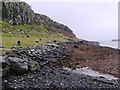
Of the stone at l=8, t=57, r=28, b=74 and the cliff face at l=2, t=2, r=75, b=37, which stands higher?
the cliff face at l=2, t=2, r=75, b=37

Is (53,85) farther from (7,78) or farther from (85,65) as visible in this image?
(85,65)

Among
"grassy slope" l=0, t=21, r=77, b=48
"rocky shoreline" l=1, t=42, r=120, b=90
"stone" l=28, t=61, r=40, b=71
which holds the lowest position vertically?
A: "rocky shoreline" l=1, t=42, r=120, b=90

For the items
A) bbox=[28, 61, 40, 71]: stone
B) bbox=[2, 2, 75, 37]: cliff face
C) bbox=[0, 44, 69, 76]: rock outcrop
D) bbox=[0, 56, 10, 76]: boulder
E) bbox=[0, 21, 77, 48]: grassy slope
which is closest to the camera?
bbox=[0, 56, 10, 76]: boulder

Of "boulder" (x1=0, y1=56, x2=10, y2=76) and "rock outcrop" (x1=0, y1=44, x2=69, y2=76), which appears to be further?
"rock outcrop" (x1=0, y1=44, x2=69, y2=76)

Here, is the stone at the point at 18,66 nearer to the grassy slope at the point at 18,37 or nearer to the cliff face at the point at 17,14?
the grassy slope at the point at 18,37

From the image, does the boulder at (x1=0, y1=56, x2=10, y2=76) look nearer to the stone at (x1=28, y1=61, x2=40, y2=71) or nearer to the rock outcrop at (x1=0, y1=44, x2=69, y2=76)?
the rock outcrop at (x1=0, y1=44, x2=69, y2=76)

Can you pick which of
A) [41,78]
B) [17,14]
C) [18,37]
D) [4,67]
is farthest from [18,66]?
[17,14]

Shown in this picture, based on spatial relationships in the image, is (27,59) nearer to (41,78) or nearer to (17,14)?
(41,78)

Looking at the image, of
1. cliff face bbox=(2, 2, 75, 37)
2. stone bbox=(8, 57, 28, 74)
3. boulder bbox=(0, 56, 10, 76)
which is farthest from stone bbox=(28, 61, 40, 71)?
cliff face bbox=(2, 2, 75, 37)

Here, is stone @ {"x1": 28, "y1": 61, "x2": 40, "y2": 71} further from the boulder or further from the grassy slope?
the grassy slope

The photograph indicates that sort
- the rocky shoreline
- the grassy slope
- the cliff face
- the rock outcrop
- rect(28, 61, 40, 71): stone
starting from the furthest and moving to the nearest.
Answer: the cliff face < the grassy slope < rect(28, 61, 40, 71): stone < the rock outcrop < the rocky shoreline

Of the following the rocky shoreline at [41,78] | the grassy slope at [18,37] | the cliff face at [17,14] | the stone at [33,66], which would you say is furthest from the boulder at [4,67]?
the cliff face at [17,14]

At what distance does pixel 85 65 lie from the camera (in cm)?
4134

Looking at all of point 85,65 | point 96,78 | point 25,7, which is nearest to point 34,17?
point 25,7
